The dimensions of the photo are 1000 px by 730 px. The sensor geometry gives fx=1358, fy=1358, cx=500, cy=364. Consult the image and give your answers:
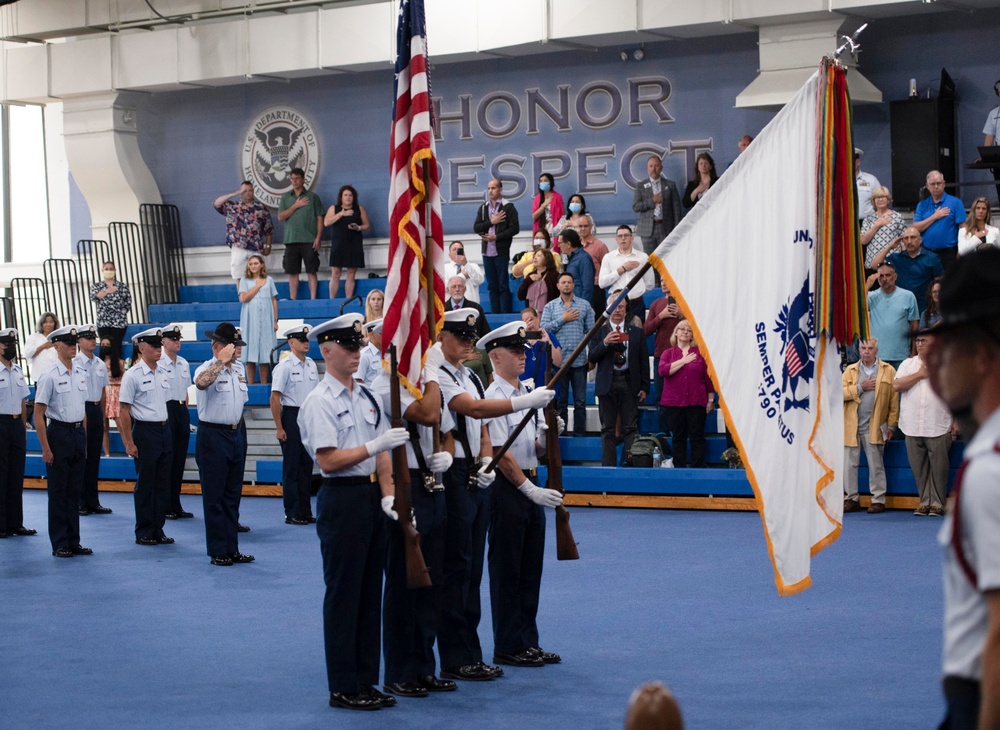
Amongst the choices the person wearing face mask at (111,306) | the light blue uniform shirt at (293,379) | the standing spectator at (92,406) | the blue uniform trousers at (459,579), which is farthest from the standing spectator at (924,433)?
the person wearing face mask at (111,306)

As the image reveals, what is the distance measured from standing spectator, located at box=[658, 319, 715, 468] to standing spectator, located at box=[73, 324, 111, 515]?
567cm

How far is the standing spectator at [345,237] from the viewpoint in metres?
18.8

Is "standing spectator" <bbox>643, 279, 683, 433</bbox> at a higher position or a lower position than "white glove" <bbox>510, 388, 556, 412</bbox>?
higher

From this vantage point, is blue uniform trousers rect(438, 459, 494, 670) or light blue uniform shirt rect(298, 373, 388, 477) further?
blue uniform trousers rect(438, 459, 494, 670)

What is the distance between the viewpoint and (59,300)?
21.3 meters

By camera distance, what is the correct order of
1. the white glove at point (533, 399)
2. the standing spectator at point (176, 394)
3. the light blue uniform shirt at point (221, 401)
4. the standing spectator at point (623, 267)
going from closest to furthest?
the white glove at point (533, 399) → the light blue uniform shirt at point (221, 401) → the standing spectator at point (176, 394) → the standing spectator at point (623, 267)

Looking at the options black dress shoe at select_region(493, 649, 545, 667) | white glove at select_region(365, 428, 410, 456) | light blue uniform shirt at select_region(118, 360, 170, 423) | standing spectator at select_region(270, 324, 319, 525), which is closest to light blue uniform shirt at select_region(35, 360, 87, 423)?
light blue uniform shirt at select_region(118, 360, 170, 423)

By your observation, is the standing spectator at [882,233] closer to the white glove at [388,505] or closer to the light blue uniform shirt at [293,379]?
the light blue uniform shirt at [293,379]

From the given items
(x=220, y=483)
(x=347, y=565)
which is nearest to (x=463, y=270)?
(x=220, y=483)

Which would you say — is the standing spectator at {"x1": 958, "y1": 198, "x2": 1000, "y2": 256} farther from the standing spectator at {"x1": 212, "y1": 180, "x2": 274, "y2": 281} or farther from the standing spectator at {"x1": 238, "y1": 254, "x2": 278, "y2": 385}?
the standing spectator at {"x1": 212, "y1": 180, "x2": 274, "y2": 281}

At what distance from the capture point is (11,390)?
40.8 ft

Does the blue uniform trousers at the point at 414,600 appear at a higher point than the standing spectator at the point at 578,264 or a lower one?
lower

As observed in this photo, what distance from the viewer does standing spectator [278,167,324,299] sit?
763 inches

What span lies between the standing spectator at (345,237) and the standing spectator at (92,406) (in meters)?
5.31
